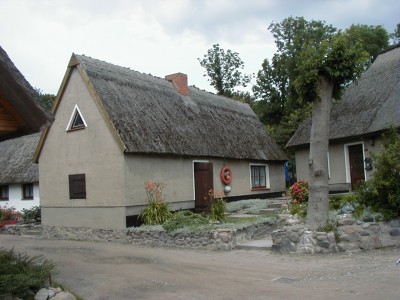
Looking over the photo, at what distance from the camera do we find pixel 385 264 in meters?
9.67

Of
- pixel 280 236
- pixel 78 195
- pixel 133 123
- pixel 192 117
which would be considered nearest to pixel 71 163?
pixel 78 195

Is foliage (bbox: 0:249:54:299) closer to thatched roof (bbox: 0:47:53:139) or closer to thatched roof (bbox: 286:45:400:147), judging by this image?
thatched roof (bbox: 0:47:53:139)

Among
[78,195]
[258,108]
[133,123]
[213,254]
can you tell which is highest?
[258,108]

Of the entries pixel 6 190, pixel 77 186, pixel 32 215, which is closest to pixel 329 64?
pixel 77 186

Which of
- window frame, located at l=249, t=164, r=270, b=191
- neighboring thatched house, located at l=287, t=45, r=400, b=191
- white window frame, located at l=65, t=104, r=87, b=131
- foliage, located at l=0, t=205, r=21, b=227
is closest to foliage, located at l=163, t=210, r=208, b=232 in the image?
white window frame, located at l=65, t=104, r=87, b=131

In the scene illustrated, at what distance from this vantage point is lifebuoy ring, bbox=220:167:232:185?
20656 mm

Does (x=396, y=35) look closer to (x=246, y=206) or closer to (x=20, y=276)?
(x=246, y=206)

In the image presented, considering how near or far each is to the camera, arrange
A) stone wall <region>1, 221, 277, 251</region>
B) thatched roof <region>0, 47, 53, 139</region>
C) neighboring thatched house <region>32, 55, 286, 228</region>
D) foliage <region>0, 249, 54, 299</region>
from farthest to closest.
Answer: neighboring thatched house <region>32, 55, 286, 228</region> < stone wall <region>1, 221, 277, 251</region> < thatched roof <region>0, 47, 53, 139</region> < foliage <region>0, 249, 54, 299</region>

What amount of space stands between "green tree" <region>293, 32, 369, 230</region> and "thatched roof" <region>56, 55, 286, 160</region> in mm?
6614

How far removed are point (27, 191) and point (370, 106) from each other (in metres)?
18.3

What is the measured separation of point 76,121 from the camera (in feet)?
59.0

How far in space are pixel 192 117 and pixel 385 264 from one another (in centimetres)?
1265

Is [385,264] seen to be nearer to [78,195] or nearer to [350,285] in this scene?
[350,285]

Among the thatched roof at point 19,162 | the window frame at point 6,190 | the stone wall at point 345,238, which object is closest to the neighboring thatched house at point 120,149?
the thatched roof at point 19,162
